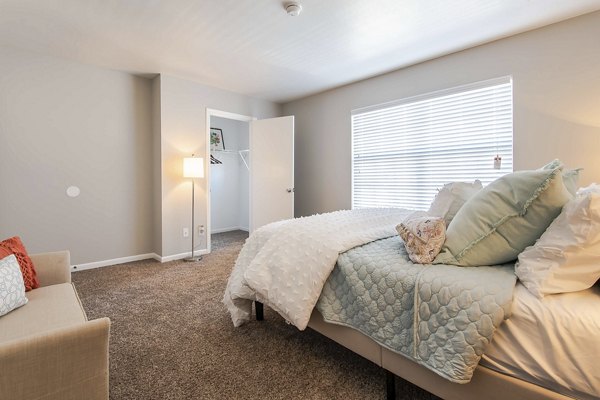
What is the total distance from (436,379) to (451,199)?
91 cm

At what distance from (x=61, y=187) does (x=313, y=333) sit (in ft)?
10.9

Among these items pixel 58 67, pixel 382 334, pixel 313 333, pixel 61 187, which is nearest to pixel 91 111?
pixel 58 67

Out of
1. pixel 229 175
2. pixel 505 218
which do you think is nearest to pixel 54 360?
pixel 505 218

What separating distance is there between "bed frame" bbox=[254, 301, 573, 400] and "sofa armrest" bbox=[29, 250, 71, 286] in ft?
5.41

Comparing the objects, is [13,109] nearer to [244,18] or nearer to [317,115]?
[244,18]

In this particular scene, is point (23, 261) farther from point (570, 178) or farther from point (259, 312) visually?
point (570, 178)

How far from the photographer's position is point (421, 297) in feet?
3.91

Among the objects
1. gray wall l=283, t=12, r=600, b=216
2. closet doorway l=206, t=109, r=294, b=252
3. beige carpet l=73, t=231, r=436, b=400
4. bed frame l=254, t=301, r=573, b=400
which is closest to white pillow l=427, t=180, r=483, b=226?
bed frame l=254, t=301, r=573, b=400

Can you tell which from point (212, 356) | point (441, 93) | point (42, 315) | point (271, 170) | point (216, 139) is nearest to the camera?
point (42, 315)

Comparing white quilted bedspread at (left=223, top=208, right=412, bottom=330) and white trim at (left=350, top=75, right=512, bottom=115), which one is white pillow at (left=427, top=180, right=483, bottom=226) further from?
white trim at (left=350, top=75, right=512, bottom=115)

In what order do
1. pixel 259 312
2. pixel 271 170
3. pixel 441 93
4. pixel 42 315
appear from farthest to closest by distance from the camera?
pixel 271 170
pixel 441 93
pixel 259 312
pixel 42 315

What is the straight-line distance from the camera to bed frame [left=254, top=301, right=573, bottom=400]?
39.1 inches

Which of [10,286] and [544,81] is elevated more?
[544,81]

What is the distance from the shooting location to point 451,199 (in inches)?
63.9
